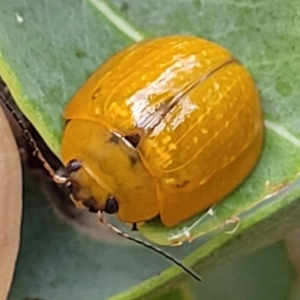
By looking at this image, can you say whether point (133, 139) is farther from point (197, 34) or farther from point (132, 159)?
point (197, 34)

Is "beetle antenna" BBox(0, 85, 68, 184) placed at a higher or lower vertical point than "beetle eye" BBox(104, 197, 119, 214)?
higher

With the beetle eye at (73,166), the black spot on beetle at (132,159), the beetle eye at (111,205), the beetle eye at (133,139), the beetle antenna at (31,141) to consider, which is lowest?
the beetle eye at (111,205)

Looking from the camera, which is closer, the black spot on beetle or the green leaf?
the green leaf

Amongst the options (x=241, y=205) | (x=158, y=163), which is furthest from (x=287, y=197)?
(x=158, y=163)

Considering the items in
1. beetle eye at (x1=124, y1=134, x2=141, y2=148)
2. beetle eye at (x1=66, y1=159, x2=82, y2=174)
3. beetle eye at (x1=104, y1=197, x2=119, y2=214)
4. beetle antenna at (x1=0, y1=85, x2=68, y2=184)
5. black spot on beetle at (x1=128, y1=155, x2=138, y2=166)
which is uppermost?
beetle antenna at (x1=0, y1=85, x2=68, y2=184)

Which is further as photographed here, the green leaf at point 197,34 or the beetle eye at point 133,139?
the beetle eye at point 133,139
